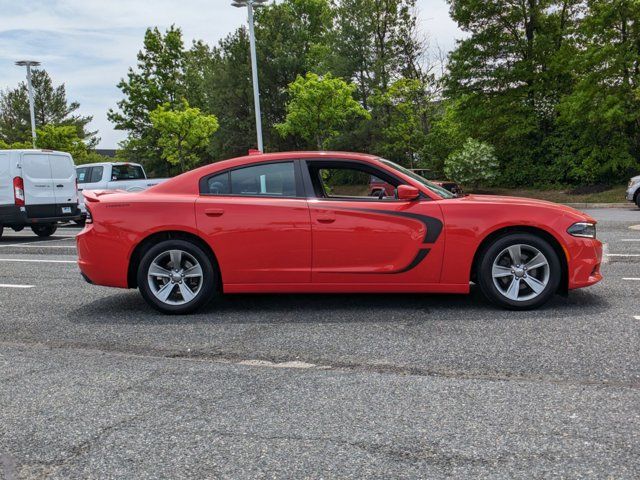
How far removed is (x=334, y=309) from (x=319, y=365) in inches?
69.0

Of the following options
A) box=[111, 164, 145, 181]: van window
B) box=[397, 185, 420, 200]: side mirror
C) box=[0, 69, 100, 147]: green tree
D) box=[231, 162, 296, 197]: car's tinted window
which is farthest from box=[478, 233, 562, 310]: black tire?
box=[0, 69, 100, 147]: green tree

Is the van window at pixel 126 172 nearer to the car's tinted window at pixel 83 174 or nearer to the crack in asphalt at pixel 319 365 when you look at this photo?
the car's tinted window at pixel 83 174

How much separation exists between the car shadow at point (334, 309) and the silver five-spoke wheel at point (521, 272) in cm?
18

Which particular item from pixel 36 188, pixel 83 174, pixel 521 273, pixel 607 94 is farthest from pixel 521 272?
pixel 607 94

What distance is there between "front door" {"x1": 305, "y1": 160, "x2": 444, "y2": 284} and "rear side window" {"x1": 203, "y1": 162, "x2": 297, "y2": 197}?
42 cm

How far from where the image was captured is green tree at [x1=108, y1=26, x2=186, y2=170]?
166 feet

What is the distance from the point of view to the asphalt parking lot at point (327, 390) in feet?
9.07

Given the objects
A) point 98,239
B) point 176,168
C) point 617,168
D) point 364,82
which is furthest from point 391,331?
point 176,168

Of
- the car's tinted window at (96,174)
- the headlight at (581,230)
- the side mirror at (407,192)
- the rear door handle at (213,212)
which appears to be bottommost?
the headlight at (581,230)

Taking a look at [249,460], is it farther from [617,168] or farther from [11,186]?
[617,168]

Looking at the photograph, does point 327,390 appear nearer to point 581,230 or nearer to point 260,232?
point 260,232

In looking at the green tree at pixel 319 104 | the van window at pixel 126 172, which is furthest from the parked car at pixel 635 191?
the van window at pixel 126 172

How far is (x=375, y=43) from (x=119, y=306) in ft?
122

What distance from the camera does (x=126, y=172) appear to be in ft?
59.8
